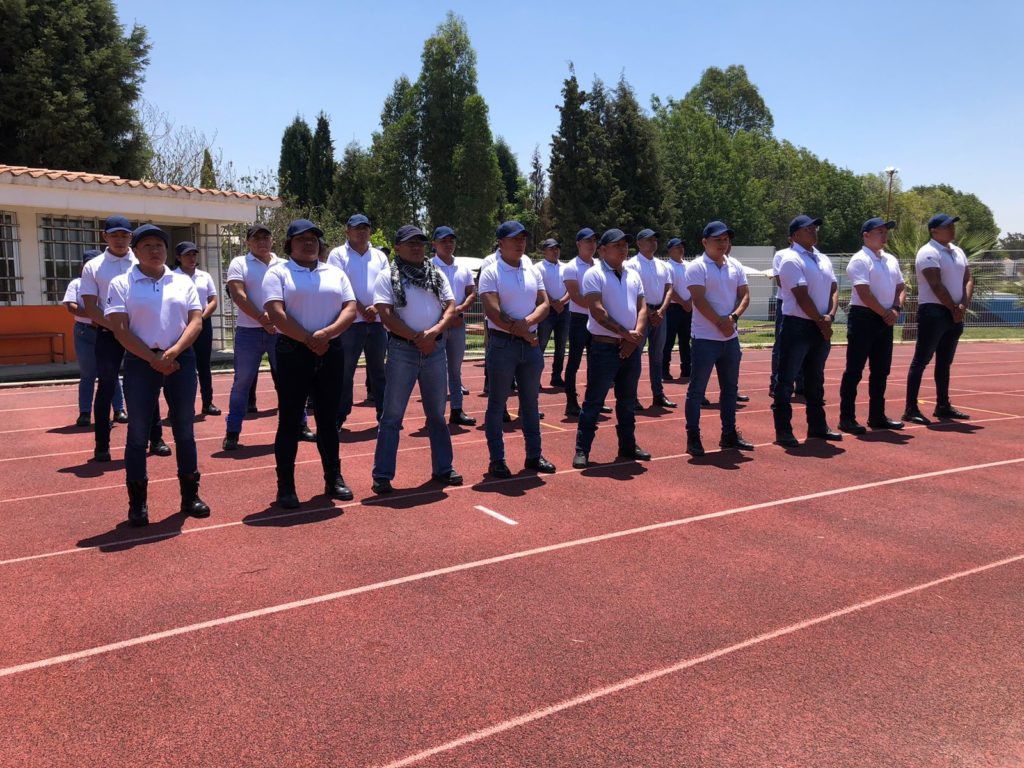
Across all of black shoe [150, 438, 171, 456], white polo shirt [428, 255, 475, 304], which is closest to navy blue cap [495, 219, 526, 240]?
white polo shirt [428, 255, 475, 304]

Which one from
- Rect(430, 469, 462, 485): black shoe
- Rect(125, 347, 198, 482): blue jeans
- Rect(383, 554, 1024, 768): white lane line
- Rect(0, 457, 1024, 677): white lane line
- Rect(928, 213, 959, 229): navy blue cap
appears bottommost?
Rect(383, 554, 1024, 768): white lane line

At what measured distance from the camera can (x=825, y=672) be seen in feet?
12.3

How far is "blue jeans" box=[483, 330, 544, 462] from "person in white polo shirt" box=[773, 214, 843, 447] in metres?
2.73

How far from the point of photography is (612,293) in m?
7.58

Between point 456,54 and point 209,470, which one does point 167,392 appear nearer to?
point 209,470

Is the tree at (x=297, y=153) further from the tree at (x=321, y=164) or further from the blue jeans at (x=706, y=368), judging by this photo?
the blue jeans at (x=706, y=368)

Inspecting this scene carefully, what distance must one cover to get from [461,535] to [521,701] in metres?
2.21

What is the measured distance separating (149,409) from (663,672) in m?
3.96

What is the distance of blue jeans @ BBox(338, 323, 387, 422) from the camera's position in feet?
28.9

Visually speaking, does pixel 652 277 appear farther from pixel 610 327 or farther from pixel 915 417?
pixel 610 327

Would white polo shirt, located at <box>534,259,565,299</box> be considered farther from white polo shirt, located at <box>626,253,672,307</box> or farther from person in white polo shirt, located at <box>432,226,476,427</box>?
person in white polo shirt, located at <box>432,226,476,427</box>

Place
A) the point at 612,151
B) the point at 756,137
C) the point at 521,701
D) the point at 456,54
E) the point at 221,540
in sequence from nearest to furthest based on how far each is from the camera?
the point at 521,701 → the point at 221,540 → the point at 456,54 → the point at 612,151 → the point at 756,137

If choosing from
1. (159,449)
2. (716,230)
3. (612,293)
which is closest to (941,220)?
(716,230)

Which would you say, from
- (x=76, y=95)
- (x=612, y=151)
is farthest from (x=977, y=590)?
(x=612, y=151)
